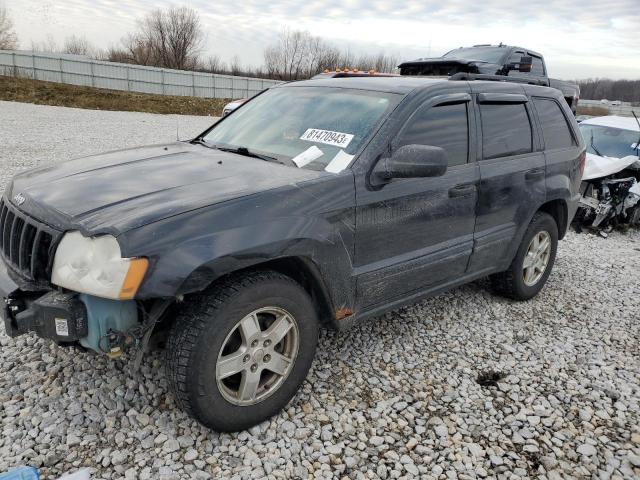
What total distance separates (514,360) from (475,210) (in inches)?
43.2

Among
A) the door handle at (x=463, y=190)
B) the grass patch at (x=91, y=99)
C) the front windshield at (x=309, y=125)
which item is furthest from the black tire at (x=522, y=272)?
the grass patch at (x=91, y=99)

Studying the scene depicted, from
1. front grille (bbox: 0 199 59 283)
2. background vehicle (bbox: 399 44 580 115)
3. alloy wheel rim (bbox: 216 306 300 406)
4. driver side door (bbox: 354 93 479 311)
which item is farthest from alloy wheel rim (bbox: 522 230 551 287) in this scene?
front grille (bbox: 0 199 59 283)

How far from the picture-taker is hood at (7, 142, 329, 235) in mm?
2311

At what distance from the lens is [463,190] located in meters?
3.46

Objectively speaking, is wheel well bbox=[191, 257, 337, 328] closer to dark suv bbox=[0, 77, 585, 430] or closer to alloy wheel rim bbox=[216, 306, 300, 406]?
dark suv bbox=[0, 77, 585, 430]

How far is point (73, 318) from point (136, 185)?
0.77m

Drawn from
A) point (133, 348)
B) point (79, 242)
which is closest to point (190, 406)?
point (133, 348)

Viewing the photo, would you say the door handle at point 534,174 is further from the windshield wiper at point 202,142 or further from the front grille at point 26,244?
the front grille at point 26,244

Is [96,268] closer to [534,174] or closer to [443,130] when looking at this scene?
[443,130]

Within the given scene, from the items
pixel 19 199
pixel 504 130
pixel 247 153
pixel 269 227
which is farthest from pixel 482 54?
pixel 19 199

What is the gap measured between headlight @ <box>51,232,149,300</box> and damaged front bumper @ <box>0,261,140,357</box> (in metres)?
0.10

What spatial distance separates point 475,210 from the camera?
3.60m

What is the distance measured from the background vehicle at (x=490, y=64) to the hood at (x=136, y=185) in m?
5.08

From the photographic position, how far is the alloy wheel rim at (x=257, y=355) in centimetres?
251
